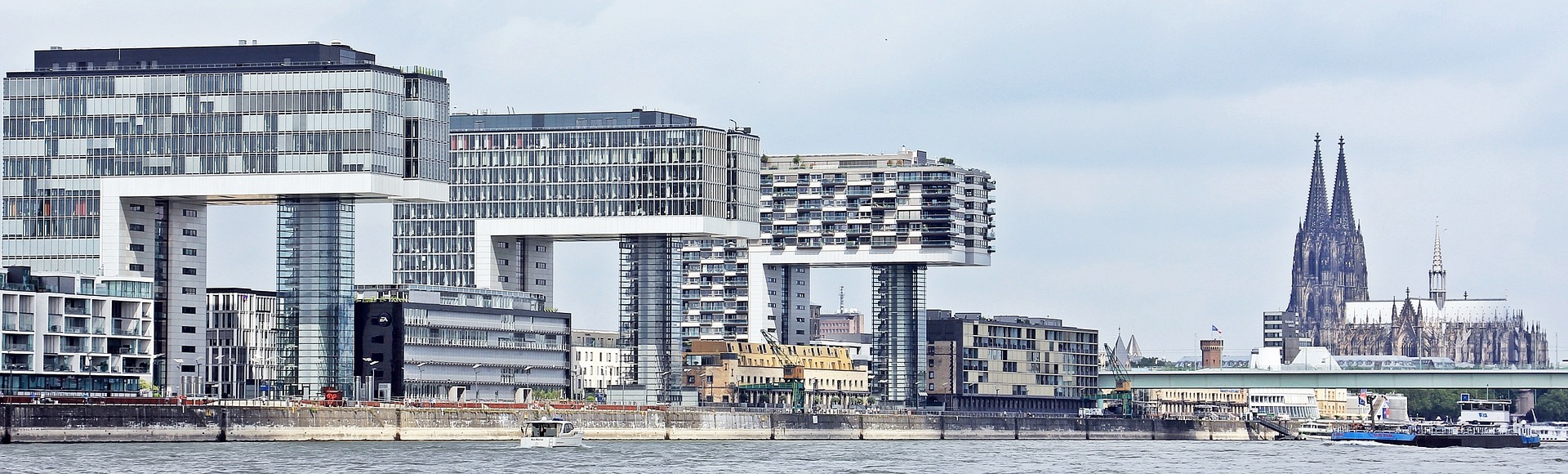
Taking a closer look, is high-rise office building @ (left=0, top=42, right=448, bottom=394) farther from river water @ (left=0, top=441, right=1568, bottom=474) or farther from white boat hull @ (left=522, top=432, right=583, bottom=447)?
→ white boat hull @ (left=522, top=432, right=583, bottom=447)

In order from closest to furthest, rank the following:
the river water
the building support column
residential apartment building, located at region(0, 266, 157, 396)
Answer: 1. the river water
2. residential apartment building, located at region(0, 266, 157, 396)
3. the building support column

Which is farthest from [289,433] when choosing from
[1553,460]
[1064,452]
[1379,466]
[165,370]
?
[1553,460]

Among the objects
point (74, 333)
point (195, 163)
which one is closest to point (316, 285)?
Result: point (195, 163)

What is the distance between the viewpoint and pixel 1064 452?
18312cm

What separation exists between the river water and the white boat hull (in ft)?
5.47

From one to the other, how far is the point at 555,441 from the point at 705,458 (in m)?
20.1

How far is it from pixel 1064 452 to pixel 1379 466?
3529 cm

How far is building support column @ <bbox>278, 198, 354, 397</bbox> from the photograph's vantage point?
196 m

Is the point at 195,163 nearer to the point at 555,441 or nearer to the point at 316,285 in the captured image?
the point at 316,285

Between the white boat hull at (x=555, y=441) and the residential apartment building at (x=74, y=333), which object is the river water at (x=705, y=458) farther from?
the residential apartment building at (x=74, y=333)

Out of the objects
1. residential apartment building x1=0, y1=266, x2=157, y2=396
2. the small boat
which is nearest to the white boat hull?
the small boat

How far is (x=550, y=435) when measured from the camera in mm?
168750

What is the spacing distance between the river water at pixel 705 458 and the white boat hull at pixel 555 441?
5.47 feet

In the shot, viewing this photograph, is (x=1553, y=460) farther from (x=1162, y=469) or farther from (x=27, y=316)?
(x=27, y=316)
